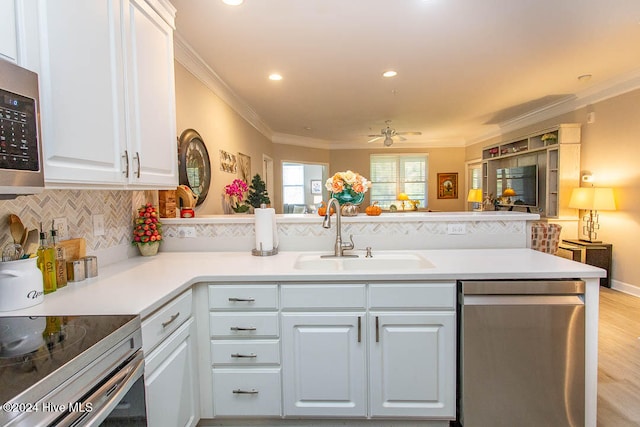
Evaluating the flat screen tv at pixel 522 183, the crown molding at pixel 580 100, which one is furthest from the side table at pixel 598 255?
the crown molding at pixel 580 100

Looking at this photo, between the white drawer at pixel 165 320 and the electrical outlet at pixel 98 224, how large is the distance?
66 centimetres

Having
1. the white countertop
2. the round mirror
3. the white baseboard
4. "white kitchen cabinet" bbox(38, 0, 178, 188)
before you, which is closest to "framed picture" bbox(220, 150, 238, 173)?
the round mirror

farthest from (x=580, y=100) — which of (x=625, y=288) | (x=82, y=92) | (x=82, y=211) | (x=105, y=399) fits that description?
(x=105, y=399)

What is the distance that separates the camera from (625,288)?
4.03 m

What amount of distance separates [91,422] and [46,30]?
114 cm

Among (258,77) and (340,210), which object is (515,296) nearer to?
(340,210)

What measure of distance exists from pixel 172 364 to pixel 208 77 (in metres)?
2.81

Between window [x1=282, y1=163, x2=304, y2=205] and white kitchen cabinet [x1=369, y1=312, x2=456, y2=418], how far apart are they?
24.0 ft

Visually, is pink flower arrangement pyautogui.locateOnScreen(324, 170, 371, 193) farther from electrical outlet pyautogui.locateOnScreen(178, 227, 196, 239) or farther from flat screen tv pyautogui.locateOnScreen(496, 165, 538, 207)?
flat screen tv pyautogui.locateOnScreen(496, 165, 538, 207)

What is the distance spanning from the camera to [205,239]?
7.45 ft

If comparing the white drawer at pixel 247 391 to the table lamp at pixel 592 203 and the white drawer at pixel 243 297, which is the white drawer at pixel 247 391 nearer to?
the white drawer at pixel 243 297

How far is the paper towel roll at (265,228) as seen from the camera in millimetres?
2080

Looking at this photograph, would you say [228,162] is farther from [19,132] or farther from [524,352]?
[524,352]

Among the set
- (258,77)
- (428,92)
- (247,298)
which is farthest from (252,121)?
(247,298)
